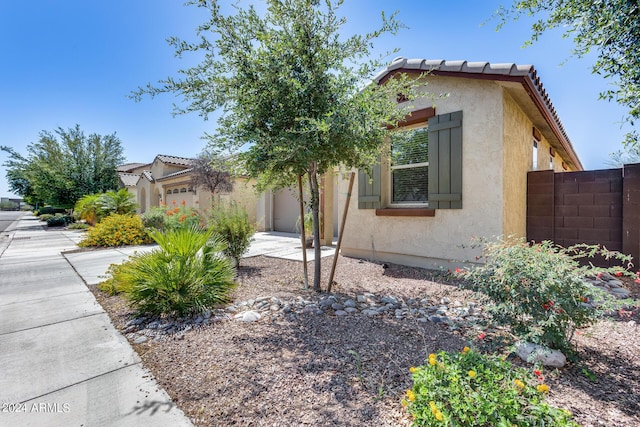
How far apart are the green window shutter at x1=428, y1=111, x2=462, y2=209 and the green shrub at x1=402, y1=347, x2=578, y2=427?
3869 mm

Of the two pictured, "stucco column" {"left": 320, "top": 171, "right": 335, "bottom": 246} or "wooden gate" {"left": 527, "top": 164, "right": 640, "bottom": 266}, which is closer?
"wooden gate" {"left": 527, "top": 164, "right": 640, "bottom": 266}

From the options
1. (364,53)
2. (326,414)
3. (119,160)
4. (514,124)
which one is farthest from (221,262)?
(119,160)

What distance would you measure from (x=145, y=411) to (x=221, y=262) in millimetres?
2406

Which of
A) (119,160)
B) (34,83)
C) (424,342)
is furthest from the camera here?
(119,160)

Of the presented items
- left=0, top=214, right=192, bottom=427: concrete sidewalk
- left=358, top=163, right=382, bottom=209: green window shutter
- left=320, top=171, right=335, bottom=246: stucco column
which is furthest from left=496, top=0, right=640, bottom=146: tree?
left=320, top=171, right=335, bottom=246: stucco column

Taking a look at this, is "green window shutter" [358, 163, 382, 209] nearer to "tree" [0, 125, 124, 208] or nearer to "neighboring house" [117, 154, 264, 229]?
"neighboring house" [117, 154, 264, 229]

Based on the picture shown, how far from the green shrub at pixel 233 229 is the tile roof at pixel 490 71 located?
12.2ft

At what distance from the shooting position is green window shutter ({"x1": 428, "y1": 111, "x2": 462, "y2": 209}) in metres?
5.29

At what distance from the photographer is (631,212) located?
476 centimetres

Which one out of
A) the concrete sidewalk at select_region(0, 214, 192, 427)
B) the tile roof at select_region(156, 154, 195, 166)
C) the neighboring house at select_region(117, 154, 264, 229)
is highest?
the tile roof at select_region(156, 154, 195, 166)

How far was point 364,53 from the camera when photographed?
3707mm

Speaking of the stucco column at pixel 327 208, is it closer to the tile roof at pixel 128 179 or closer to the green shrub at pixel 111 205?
the green shrub at pixel 111 205

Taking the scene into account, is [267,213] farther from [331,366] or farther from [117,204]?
[331,366]

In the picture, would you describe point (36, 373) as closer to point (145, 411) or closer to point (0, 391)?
point (0, 391)
